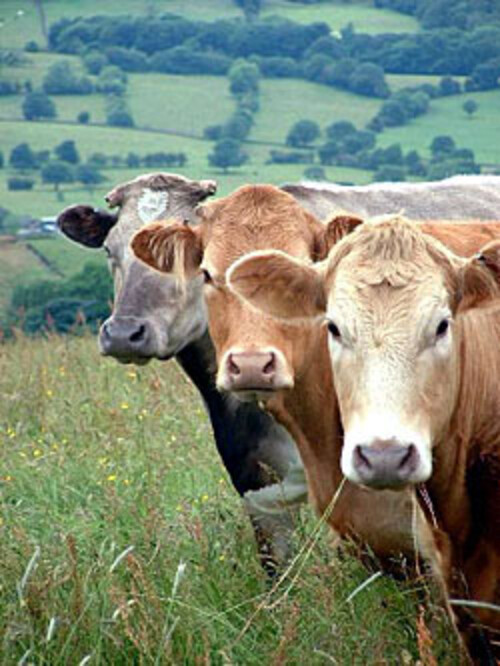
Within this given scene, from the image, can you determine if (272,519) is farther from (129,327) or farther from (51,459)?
(51,459)

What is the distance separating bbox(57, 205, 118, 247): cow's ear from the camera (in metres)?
8.77

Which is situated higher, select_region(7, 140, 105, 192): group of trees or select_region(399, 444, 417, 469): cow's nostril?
select_region(399, 444, 417, 469): cow's nostril

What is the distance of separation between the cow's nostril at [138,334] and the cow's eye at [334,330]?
278cm

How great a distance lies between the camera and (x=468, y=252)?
20.6 feet

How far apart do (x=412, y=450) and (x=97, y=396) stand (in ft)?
21.3

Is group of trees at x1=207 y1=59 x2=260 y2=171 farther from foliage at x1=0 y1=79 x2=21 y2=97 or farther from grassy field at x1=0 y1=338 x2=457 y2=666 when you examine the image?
grassy field at x1=0 y1=338 x2=457 y2=666

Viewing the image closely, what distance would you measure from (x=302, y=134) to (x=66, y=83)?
16436 mm

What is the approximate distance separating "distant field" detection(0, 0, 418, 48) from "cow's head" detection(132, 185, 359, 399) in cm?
6338

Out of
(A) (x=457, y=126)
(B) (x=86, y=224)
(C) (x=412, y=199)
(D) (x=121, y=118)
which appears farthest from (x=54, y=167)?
(C) (x=412, y=199)

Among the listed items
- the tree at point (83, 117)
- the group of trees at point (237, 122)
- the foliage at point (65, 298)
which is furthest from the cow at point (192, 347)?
the tree at point (83, 117)

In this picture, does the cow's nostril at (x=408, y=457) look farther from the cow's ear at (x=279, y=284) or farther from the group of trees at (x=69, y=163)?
the group of trees at (x=69, y=163)

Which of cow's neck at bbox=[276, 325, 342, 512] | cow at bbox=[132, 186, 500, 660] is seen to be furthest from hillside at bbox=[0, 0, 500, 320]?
cow's neck at bbox=[276, 325, 342, 512]

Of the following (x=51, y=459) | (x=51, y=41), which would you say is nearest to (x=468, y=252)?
(x=51, y=459)

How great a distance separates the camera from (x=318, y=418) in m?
6.32
